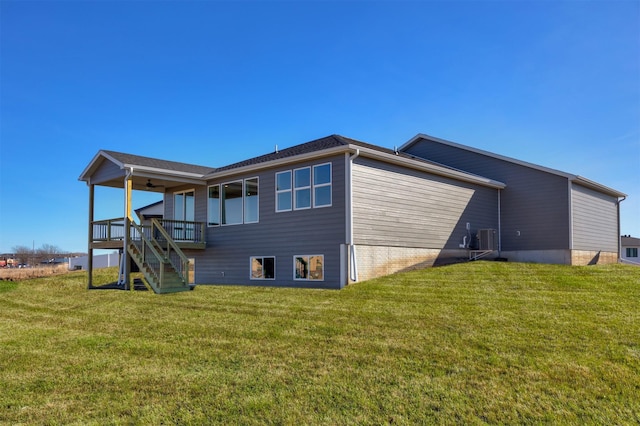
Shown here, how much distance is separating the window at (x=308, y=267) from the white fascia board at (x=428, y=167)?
3.41m

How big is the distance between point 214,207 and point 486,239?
10462 mm

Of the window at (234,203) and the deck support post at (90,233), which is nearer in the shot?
the window at (234,203)

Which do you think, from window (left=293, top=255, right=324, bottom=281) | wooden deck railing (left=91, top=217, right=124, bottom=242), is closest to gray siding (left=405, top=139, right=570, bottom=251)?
window (left=293, top=255, right=324, bottom=281)

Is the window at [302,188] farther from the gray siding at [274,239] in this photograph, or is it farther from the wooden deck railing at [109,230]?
the wooden deck railing at [109,230]

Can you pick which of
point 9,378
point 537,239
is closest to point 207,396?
point 9,378

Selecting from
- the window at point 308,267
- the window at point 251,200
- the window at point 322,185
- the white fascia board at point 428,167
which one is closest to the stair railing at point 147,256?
the window at point 251,200

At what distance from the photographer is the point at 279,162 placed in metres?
14.3

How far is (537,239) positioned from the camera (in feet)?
56.6

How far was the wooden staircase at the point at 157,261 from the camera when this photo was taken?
1329 cm

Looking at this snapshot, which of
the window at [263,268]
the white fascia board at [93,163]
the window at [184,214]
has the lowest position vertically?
the window at [263,268]

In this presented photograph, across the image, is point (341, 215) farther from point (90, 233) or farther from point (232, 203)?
point (90, 233)

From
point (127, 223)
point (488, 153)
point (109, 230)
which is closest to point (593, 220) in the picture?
point (488, 153)

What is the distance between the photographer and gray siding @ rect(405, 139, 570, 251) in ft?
54.9

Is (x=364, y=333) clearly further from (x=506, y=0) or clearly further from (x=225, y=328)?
Result: (x=506, y=0)
